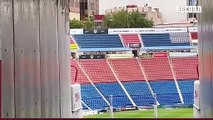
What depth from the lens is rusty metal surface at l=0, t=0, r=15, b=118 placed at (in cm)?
271

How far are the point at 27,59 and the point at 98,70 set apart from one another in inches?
1158

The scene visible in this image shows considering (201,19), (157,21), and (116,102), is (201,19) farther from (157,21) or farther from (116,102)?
(157,21)

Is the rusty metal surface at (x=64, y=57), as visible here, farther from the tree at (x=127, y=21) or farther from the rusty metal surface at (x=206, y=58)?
the tree at (x=127, y=21)

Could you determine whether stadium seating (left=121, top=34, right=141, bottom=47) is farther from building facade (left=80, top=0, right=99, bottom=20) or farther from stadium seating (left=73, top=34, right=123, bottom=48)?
building facade (left=80, top=0, right=99, bottom=20)

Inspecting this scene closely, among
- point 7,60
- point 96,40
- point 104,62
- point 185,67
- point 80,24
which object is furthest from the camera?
point 80,24

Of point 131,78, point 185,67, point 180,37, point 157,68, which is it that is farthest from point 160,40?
point 131,78

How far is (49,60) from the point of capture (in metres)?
3.47

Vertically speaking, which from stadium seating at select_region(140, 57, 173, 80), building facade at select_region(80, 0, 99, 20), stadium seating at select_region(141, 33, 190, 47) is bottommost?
stadium seating at select_region(140, 57, 173, 80)

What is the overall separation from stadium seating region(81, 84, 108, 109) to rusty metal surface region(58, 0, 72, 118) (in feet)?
77.2

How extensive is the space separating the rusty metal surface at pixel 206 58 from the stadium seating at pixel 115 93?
24.3 meters

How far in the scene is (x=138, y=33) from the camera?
43.8 meters

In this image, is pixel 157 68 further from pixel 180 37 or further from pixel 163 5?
pixel 163 5

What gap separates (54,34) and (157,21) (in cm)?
6404

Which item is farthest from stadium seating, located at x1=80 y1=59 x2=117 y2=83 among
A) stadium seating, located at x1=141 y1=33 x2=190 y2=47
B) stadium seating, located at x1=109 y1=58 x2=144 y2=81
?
stadium seating, located at x1=141 y1=33 x2=190 y2=47
